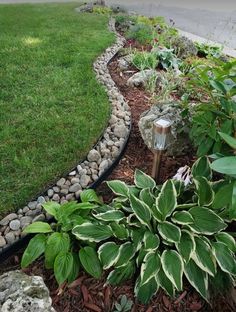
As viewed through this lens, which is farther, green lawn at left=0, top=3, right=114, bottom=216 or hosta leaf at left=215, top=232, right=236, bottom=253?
green lawn at left=0, top=3, right=114, bottom=216

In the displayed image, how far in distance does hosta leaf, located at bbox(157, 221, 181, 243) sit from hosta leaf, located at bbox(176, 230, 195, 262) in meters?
0.05

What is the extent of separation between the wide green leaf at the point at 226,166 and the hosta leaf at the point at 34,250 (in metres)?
1.13

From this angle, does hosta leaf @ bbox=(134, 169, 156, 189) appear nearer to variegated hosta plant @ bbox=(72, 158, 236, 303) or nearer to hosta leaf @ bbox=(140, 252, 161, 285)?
variegated hosta plant @ bbox=(72, 158, 236, 303)

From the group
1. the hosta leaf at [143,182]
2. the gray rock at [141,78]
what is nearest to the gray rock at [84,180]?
the hosta leaf at [143,182]

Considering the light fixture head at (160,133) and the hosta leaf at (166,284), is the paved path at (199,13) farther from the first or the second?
the hosta leaf at (166,284)

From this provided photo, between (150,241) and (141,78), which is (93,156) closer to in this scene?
(150,241)

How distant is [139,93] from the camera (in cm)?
378

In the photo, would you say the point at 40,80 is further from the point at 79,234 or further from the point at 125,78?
the point at 79,234

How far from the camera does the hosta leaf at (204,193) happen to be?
6.41ft

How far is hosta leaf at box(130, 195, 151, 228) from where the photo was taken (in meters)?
1.88

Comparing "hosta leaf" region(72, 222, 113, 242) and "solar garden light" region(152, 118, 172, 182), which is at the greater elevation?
"solar garden light" region(152, 118, 172, 182)

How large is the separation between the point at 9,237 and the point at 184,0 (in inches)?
437

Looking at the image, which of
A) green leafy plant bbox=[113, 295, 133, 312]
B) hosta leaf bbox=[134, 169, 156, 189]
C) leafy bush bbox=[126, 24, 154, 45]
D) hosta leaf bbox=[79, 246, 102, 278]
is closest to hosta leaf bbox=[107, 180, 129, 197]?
hosta leaf bbox=[134, 169, 156, 189]

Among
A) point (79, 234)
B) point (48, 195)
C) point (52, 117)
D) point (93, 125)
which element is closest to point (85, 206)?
point (79, 234)
